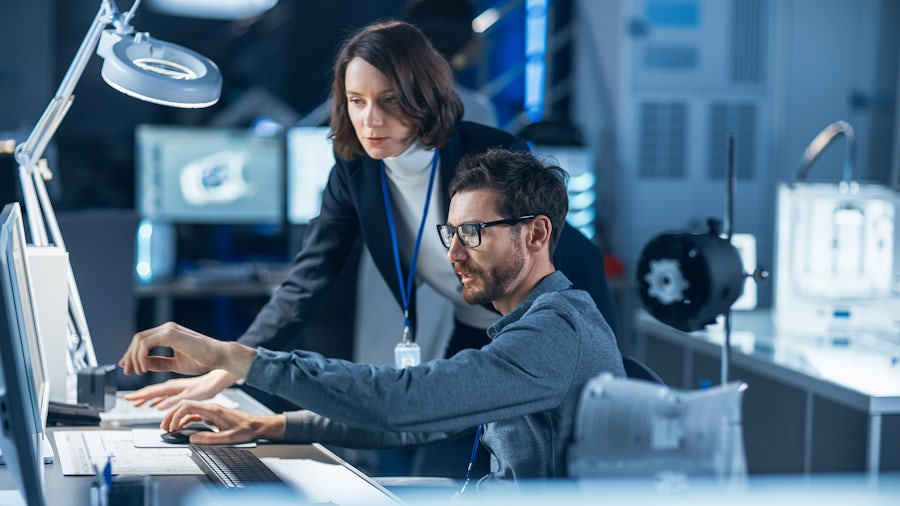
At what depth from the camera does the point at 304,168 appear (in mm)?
4453

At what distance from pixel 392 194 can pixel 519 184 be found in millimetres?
614

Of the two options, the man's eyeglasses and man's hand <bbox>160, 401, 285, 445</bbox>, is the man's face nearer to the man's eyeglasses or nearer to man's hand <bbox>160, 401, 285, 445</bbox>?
the man's eyeglasses

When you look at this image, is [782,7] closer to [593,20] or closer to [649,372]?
[593,20]

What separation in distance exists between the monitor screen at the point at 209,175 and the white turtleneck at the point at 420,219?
230 cm

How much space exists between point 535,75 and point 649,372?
4.03m

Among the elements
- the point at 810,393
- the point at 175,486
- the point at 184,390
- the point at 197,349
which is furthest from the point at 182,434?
the point at 810,393

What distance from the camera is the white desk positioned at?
2.33 meters

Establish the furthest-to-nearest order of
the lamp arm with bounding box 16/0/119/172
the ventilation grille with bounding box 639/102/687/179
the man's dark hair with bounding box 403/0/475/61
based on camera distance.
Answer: the ventilation grille with bounding box 639/102/687/179 → the man's dark hair with bounding box 403/0/475/61 → the lamp arm with bounding box 16/0/119/172

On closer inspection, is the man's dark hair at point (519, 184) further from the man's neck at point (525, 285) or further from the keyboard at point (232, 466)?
the keyboard at point (232, 466)

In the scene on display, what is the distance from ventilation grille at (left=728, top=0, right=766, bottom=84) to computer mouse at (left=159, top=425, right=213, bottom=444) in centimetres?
381

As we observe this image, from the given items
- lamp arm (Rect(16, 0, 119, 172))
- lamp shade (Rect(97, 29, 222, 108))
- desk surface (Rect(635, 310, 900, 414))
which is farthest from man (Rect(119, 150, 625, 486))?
desk surface (Rect(635, 310, 900, 414))

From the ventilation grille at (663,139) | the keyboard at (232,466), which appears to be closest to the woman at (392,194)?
the keyboard at (232,466)

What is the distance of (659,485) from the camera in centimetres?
105

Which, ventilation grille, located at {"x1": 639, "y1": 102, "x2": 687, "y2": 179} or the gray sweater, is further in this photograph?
ventilation grille, located at {"x1": 639, "y1": 102, "x2": 687, "y2": 179}
